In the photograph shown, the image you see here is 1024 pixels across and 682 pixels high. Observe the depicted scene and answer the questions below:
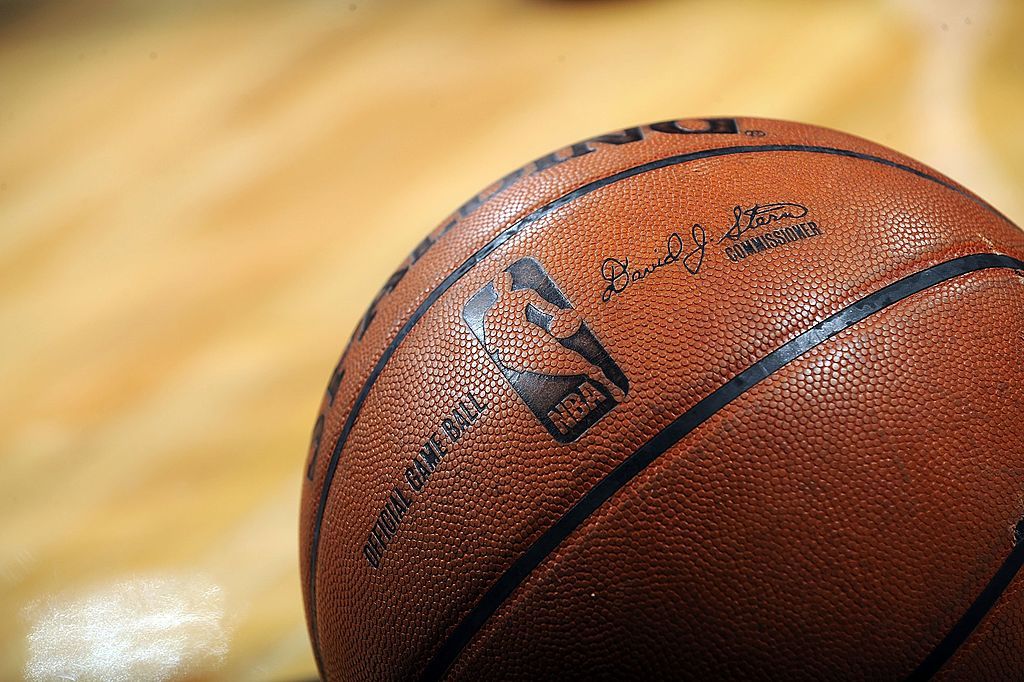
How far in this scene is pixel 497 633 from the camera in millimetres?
1062

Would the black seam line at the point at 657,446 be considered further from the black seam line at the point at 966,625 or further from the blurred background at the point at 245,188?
the blurred background at the point at 245,188

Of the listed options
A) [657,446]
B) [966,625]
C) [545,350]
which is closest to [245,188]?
[545,350]

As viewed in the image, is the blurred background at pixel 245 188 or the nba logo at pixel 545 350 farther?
the blurred background at pixel 245 188

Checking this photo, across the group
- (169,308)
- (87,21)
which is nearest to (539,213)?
(169,308)

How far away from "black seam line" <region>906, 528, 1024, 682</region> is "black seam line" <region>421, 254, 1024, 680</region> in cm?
27

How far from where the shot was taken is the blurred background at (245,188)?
1853mm

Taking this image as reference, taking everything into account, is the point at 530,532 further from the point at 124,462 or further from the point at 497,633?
the point at 124,462
